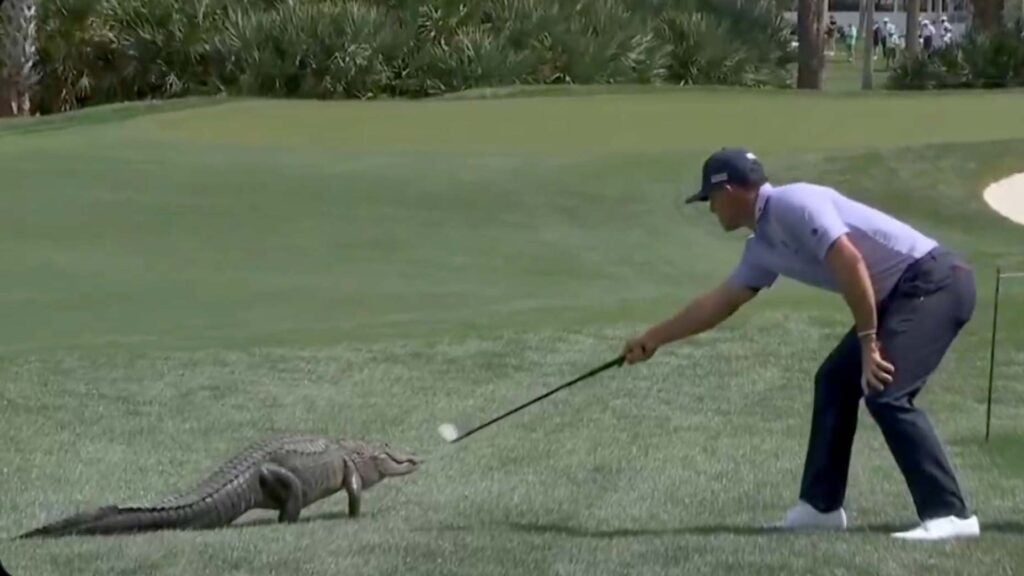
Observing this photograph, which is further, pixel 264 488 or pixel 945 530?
pixel 264 488

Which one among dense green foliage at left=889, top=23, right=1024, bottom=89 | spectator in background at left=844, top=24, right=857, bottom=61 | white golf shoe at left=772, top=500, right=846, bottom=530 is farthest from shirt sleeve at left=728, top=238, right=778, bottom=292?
spectator in background at left=844, top=24, right=857, bottom=61

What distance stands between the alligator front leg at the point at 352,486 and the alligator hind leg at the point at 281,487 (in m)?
0.24

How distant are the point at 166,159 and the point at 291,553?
11.6 meters

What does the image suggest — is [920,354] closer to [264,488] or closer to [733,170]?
[733,170]

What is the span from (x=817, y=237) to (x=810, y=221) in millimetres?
55

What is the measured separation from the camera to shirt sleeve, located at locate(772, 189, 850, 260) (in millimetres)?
5840

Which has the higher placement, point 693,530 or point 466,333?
point 693,530

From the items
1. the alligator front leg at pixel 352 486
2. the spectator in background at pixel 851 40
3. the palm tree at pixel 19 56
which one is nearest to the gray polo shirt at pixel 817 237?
the alligator front leg at pixel 352 486

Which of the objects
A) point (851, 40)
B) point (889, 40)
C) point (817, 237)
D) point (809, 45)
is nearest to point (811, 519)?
point (817, 237)

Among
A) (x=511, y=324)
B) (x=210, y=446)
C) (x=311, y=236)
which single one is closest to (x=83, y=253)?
(x=311, y=236)

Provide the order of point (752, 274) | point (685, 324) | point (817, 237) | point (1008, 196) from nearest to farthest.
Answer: point (817, 237)
point (752, 274)
point (685, 324)
point (1008, 196)

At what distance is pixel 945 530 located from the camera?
607 centimetres

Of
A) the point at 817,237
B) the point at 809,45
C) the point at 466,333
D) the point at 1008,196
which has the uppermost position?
the point at 817,237

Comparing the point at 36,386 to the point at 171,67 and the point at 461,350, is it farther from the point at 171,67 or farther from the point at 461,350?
the point at 171,67
